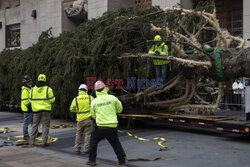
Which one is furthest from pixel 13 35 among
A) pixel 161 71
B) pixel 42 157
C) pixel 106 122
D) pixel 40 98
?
pixel 106 122

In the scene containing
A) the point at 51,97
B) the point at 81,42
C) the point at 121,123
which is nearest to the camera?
the point at 51,97

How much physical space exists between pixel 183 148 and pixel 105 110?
2646 mm

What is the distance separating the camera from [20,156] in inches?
271

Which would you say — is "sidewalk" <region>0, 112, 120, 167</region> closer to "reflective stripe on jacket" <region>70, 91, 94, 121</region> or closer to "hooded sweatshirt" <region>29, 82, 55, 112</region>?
"reflective stripe on jacket" <region>70, 91, 94, 121</region>

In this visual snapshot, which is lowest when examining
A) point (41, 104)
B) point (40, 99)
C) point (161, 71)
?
point (41, 104)

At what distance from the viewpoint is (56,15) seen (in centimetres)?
2422

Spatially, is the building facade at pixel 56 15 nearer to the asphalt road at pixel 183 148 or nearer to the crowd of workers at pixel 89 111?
the asphalt road at pixel 183 148

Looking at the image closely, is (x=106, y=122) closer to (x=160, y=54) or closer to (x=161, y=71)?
(x=160, y=54)

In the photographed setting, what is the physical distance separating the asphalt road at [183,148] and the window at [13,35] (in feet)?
72.6

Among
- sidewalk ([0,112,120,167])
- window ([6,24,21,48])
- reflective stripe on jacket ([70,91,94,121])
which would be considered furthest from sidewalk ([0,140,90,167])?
window ([6,24,21,48])

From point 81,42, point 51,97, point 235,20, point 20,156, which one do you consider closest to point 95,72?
point 81,42

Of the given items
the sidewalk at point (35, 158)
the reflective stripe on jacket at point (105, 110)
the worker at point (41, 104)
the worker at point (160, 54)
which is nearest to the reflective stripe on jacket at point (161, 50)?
the worker at point (160, 54)

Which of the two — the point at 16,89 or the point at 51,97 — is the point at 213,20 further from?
the point at 16,89

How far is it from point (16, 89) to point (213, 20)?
1003 cm
